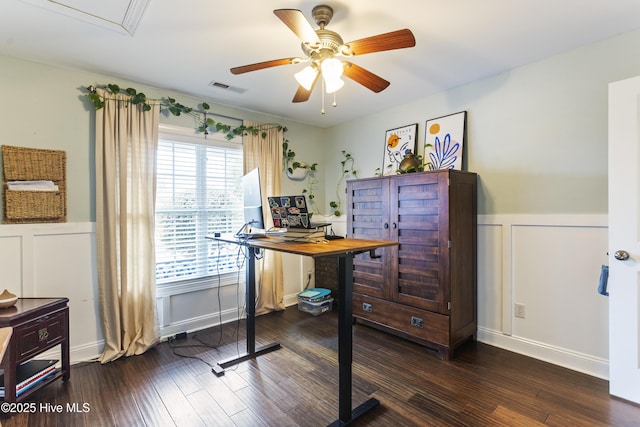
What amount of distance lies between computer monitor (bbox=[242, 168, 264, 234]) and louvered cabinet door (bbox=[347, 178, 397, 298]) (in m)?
1.17

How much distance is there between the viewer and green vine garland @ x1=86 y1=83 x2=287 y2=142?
2613mm

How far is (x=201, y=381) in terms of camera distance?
2.27 m

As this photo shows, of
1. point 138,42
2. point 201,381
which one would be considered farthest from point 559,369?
point 138,42

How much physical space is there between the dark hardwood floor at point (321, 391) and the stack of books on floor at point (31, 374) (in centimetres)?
11

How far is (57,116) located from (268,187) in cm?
197

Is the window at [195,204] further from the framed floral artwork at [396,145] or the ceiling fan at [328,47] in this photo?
the framed floral artwork at [396,145]

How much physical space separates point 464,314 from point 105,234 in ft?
10.2

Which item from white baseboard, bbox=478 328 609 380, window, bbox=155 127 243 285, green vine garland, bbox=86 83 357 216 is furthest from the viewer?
window, bbox=155 127 243 285

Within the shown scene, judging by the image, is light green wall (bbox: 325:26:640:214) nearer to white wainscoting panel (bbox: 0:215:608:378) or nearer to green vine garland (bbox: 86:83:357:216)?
white wainscoting panel (bbox: 0:215:608:378)

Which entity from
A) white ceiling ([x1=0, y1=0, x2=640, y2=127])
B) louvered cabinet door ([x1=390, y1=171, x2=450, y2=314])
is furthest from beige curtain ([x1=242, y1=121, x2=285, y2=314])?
louvered cabinet door ([x1=390, y1=171, x2=450, y2=314])

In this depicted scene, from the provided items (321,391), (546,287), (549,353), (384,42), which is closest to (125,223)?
(321,391)

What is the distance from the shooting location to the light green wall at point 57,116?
234cm

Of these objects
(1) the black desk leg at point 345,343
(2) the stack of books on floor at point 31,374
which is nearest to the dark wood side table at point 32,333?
(2) the stack of books on floor at point 31,374

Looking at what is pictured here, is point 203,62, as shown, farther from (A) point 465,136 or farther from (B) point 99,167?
(A) point 465,136
